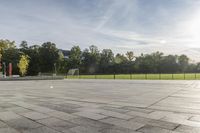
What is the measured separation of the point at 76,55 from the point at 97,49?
32.5 ft

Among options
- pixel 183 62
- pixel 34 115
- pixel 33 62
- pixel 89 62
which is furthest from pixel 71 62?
pixel 34 115

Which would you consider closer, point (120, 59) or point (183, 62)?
point (183, 62)

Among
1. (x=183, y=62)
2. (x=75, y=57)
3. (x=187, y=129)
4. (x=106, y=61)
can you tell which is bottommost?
(x=187, y=129)

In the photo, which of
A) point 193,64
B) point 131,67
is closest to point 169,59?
point 193,64

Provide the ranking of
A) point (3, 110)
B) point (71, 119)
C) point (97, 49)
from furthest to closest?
point (97, 49) → point (3, 110) → point (71, 119)

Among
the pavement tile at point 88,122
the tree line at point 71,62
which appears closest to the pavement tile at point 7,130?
the pavement tile at point 88,122

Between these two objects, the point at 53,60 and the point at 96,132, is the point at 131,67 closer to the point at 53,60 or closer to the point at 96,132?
the point at 53,60

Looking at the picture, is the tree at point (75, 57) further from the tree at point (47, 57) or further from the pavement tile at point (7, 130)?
the pavement tile at point (7, 130)

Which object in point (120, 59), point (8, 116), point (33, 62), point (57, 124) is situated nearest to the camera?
point (57, 124)

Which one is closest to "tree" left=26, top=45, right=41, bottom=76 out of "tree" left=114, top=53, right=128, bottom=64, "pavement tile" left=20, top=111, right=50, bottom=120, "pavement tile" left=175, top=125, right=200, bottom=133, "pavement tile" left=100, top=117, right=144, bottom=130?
"tree" left=114, top=53, right=128, bottom=64

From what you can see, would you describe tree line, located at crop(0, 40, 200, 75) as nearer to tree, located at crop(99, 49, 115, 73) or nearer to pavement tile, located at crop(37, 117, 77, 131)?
tree, located at crop(99, 49, 115, 73)

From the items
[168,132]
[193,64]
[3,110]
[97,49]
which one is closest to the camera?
[168,132]

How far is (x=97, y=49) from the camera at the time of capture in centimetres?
7362

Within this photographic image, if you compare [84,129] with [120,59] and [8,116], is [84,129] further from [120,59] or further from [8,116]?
[120,59]
